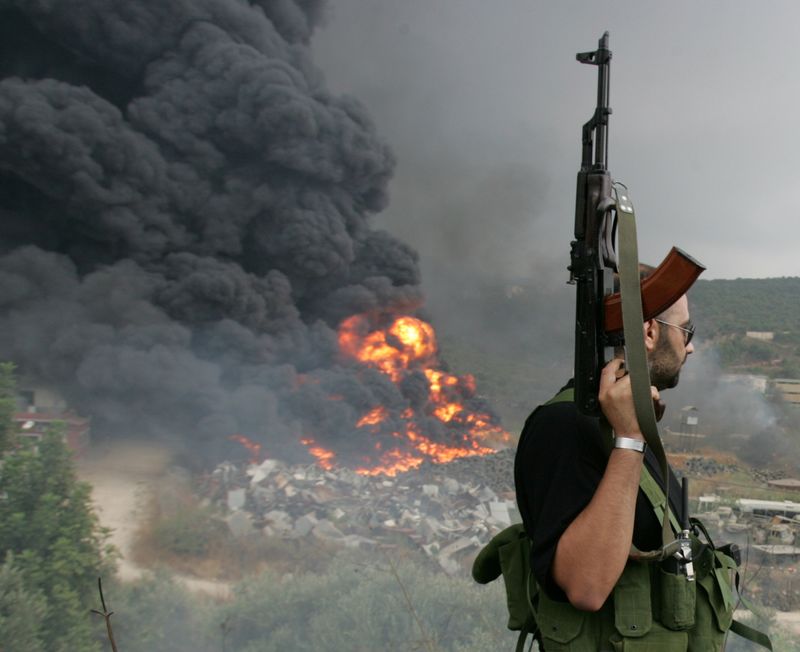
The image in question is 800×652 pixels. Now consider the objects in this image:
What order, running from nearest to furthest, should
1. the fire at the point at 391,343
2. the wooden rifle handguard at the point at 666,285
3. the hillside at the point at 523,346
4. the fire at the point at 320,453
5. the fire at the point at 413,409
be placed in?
the wooden rifle handguard at the point at 666,285
the fire at the point at 320,453
the fire at the point at 413,409
the fire at the point at 391,343
the hillside at the point at 523,346

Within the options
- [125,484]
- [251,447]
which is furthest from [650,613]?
[251,447]

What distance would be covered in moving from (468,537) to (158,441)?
548 cm

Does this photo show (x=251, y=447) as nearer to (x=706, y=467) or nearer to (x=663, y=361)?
(x=706, y=467)

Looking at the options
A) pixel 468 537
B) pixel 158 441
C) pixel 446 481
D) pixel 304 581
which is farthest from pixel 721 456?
pixel 158 441

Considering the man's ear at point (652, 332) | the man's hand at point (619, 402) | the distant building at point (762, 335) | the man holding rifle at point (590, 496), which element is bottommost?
the man holding rifle at point (590, 496)

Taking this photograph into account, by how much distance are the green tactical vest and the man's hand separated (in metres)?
0.22

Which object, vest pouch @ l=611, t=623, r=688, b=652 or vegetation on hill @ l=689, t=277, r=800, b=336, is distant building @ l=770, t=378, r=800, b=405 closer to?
vegetation on hill @ l=689, t=277, r=800, b=336

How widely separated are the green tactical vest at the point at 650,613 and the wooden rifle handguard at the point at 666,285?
0.29 m

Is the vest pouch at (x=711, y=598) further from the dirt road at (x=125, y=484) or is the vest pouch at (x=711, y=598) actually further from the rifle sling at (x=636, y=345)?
the dirt road at (x=125, y=484)

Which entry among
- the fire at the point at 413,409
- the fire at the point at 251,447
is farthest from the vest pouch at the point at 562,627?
the fire at the point at 413,409

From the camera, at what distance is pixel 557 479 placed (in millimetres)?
1504

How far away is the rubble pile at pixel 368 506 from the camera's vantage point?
30.8 ft

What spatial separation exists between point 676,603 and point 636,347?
65cm

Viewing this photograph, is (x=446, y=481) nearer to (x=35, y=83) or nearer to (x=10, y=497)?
(x=10, y=497)
